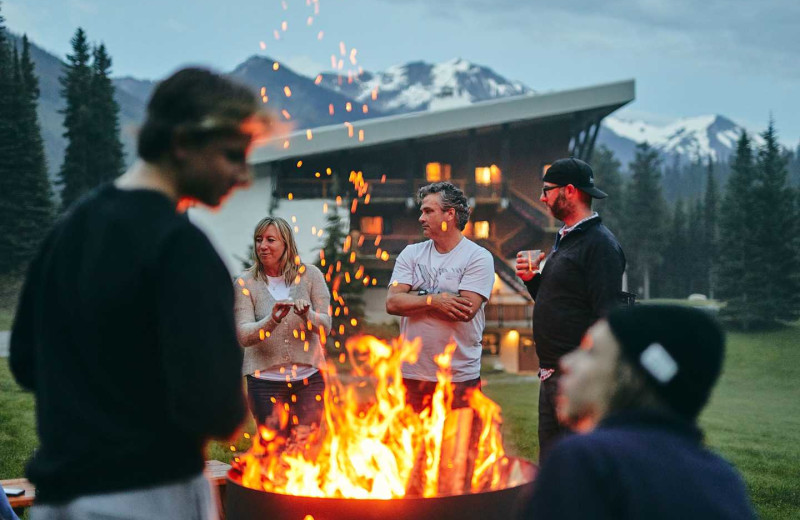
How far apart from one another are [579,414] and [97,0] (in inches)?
1099

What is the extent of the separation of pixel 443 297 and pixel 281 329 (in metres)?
1.01

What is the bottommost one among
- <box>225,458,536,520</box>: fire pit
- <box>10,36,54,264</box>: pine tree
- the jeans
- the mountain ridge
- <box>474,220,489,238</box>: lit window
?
<box>225,458,536,520</box>: fire pit

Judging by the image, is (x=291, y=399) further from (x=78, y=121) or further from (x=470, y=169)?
(x=78, y=121)

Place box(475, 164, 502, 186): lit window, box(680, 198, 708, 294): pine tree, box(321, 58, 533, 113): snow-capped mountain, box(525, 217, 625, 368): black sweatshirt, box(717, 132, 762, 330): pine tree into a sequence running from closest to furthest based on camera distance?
box(525, 217, 625, 368): black sweatshirt < box(475, 164, 502, 186): lit window < box(717, 132, 762, 330): pine tree < box(680, 198, 708, 294): pine tree < box(321, 58, 533, 113): snow-capped mountain

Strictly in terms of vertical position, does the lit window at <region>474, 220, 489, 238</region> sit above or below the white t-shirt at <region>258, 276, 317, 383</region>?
above

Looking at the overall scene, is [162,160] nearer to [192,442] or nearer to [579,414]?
[192,442]

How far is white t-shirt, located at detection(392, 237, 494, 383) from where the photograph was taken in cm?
481

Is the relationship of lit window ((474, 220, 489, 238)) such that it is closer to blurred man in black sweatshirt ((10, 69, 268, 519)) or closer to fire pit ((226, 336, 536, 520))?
fire pit ((226, 336, 536, 520))

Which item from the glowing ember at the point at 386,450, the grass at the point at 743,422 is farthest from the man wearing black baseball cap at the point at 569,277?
the grass at the point at 743,422

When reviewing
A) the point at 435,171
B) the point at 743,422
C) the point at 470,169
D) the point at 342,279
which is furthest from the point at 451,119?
the point at 743,422

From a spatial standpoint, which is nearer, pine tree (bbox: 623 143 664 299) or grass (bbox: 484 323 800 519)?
grass (bbox: 484 323 800 519)

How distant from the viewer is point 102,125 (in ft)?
96.1

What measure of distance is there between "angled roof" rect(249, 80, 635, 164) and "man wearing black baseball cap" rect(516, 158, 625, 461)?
16036 mm

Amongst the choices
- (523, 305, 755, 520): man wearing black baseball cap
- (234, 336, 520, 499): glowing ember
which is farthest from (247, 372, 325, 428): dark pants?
(523, 305, 755, 520): man wearing black baseball cap
